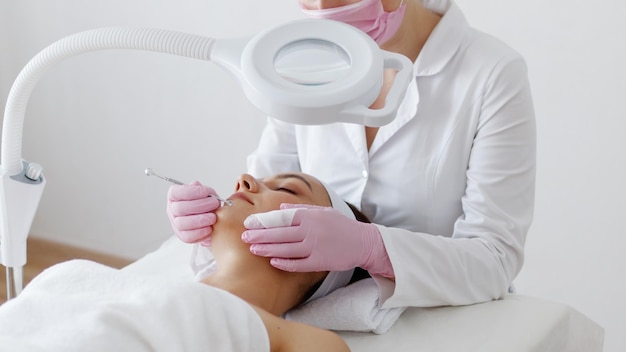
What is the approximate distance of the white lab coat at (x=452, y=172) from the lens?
5.39ft

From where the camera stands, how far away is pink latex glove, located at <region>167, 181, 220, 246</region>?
1.67 m

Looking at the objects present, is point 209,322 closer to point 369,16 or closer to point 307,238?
point 307,238

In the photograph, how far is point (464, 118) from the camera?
5.69ft

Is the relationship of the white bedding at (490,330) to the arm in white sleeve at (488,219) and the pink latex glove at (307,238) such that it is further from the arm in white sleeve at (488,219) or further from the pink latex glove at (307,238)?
the pink latex glove at (307,238)

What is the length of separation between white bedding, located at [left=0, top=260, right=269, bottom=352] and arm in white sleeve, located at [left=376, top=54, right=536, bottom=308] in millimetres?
373

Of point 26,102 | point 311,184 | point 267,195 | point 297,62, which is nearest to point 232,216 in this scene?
point 267,195

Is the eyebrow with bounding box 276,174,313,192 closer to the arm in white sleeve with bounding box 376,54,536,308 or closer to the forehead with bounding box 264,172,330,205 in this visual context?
the forehead with bounding box 264,172,330,205

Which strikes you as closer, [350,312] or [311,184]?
[350,312]

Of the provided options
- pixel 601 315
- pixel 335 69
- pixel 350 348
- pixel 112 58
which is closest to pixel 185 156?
pixel 112 58

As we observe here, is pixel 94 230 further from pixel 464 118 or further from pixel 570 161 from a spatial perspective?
pixel 464 118

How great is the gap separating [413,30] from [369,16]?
195mm

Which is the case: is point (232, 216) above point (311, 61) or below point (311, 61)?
below

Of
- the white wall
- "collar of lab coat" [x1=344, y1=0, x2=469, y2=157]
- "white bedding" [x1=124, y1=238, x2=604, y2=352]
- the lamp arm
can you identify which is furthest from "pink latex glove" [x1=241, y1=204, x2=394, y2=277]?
the white wall

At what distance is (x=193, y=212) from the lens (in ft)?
5.53
